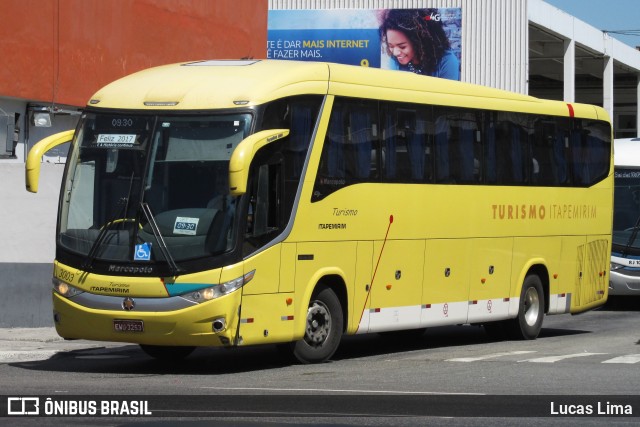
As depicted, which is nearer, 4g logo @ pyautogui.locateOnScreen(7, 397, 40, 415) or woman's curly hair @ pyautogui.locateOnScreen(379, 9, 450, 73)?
4g logo @ pyautogui.locateOnScreen(7, 397, 40, 415)

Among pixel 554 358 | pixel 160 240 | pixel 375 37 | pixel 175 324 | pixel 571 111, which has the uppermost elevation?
pixel 375 37

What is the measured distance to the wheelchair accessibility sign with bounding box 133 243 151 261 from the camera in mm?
14844

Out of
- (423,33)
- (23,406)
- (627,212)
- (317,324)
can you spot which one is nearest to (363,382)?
(317,324)

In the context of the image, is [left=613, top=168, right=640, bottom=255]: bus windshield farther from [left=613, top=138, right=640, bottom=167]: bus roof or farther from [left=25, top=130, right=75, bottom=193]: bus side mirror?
[left=25, top=130, right=75, bottom=193]: bus side mirror

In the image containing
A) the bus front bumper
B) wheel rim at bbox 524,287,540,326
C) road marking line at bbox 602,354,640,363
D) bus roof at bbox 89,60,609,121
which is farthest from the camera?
wheel rim at bbox 524,287,540,326

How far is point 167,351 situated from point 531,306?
6384mm

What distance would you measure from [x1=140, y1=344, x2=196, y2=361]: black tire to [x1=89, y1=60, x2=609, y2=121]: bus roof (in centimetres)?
303

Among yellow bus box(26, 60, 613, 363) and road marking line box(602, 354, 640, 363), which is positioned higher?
yellow bus box(26, 60, 613, 363)

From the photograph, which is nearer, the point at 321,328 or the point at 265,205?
A: the point at 265,205

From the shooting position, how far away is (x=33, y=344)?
62.0 feet

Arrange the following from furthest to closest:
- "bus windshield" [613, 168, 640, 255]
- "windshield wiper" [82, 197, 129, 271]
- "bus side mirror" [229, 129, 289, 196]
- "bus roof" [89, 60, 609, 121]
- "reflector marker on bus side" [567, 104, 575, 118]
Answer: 1. "bus windshield" [613, 168, 640, 255]
2. "reflector marker on bus side" [567, 104, 575, 118]
3. "bus roof" [89, 60, 609, 121]
4. "windshield wiper" [82, 197, 129, 271]
5. "bus side mirror" [229, 129, 289, 196]

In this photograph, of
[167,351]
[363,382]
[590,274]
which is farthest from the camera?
[590,274]

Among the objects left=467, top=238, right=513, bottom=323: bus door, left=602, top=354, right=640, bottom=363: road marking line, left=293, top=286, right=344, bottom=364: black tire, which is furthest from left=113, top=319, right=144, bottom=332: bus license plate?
left=467, top=238, right=513, bottom=323: bus door

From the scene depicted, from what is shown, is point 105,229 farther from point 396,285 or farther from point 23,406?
point 396,285
